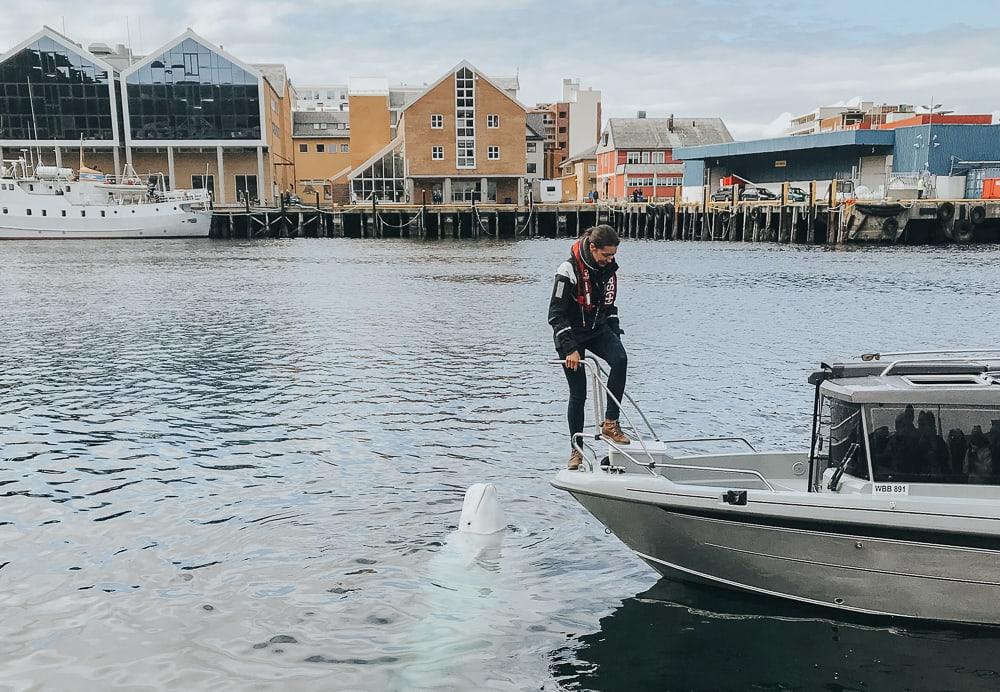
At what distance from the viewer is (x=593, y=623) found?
7.33 meters

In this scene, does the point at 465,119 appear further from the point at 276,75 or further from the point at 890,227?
the point at 890,227

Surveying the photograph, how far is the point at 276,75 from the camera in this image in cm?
8956

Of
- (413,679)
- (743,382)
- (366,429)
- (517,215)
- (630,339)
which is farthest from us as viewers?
(517,215)

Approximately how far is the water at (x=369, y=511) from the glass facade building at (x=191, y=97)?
5453cm

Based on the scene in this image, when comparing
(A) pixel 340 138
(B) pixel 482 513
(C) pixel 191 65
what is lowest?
(B) pixel 482 513

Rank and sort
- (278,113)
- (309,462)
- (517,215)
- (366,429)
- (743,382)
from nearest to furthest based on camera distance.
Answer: (309,462), (366,429), (743,382), (517,215), (278,113)

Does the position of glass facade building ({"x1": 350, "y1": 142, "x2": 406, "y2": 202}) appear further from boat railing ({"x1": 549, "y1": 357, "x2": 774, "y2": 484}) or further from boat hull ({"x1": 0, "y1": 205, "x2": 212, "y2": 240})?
boat railing ({"x1": 549, "y1": 357, "x2": 774, "y2": 484})

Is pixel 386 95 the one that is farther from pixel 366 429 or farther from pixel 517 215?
pixel 366 429

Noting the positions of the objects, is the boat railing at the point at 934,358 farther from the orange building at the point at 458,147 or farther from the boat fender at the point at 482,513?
the orange building at the point at 458,147

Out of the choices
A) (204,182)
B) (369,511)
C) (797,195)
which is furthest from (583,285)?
(204,182)

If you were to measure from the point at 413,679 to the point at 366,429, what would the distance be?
274 inches

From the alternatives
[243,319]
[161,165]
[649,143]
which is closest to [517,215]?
[649,143]

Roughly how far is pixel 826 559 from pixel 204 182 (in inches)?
3234

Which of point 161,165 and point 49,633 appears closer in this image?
point 49,633
